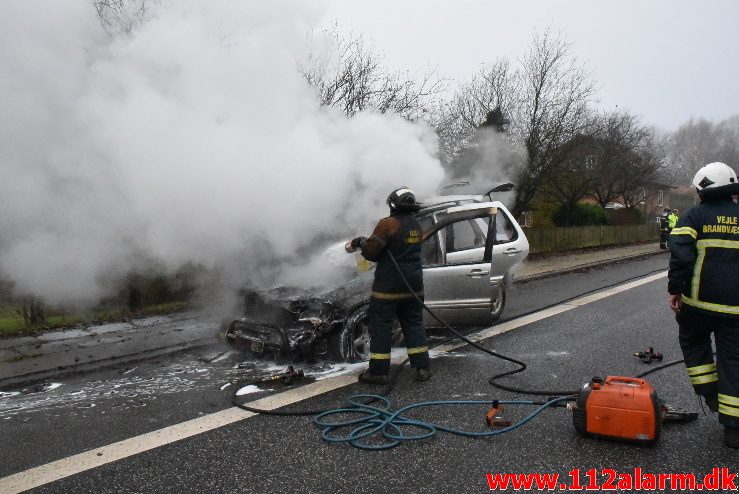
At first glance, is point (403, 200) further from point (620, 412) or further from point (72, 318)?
point (72, 318)

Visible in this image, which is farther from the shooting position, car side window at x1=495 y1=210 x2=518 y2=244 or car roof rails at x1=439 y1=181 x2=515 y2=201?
car roof rails at x1=439 y1=181 x2=515 y2=201

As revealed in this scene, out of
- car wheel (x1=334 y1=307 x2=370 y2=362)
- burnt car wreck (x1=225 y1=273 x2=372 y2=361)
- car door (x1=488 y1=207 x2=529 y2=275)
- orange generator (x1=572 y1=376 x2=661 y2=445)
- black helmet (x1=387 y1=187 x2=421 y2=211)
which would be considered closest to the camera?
orange generator (x1=572 y1=376 x2=661 y2=445)

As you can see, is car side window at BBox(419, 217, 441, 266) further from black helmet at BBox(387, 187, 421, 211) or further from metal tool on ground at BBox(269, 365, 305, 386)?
metal tool on ground at BBox(269, 365, 305, 386)

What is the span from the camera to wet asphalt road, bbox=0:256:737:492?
3.19 meters

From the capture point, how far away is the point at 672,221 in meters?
19.6

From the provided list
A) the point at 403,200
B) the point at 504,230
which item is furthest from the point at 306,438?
the point at 504,230

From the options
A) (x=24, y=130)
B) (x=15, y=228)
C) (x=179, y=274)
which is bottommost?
(x=179, y=274)

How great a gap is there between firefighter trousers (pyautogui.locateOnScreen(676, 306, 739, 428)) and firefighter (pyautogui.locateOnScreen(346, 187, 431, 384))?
2.09 m

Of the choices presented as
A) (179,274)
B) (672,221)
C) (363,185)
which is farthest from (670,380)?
(672,221)

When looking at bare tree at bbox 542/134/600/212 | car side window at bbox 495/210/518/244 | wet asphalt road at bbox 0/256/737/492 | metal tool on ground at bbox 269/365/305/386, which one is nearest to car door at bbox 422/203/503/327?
car side window at bbox 495/210/518/244

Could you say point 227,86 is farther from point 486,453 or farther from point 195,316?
point 486,453

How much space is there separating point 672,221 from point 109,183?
19.1 meters

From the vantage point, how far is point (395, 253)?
5078 millimetres

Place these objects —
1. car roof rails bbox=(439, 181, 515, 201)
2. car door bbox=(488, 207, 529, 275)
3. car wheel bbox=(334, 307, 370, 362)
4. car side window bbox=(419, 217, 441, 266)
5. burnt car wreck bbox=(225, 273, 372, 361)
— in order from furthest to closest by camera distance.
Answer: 1. car roof rails bbox=(439, 181, 515, 201)
2. car door bbox=(488, 207, 529, 275)
3. car side window bbox=(419, 217, 441, 266)
4. car wheel bbox=(334, 307, 370, 362)
5. burnt car wreck bbox=(225, 273, 372, 361)
